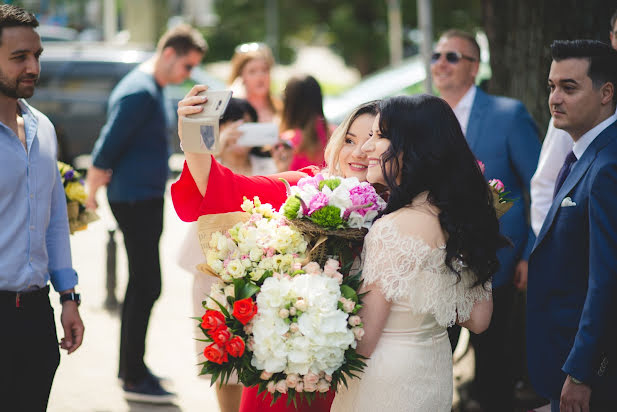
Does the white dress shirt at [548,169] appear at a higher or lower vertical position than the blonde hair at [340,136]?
lower

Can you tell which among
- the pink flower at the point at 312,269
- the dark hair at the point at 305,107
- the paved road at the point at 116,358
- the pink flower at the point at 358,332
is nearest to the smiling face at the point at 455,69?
the dark hair at the point at 305,107

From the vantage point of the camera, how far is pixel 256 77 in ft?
20.9

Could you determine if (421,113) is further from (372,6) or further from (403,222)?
(372,6)

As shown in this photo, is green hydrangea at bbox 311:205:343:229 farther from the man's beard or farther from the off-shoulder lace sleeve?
the man's beard

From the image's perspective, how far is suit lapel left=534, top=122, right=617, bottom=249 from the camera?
300 centimetres

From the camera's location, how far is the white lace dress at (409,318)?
8.88 feet

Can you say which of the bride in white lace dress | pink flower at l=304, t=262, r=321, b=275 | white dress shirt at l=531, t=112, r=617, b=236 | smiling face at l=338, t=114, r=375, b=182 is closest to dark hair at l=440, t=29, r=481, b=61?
white dress shirt at l=531, t=112, r=617, b=236

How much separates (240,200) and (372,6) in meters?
26.8

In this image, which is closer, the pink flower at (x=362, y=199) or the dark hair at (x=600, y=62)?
the pink flower at (x=362, y=199)

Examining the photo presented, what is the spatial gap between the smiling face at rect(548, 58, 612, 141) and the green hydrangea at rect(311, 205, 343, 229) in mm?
1181

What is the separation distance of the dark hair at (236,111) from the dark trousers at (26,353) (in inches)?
77.1

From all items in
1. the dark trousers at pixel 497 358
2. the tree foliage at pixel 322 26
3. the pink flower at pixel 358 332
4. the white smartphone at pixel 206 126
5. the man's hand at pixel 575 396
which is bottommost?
the dark trousers at pixel 497 358

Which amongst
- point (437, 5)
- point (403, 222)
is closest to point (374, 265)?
point (403, 222)

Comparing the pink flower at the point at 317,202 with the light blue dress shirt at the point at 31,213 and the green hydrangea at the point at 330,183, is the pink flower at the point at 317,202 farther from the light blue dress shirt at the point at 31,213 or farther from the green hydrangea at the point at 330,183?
the light blue dress shirt at the point at 31,213
